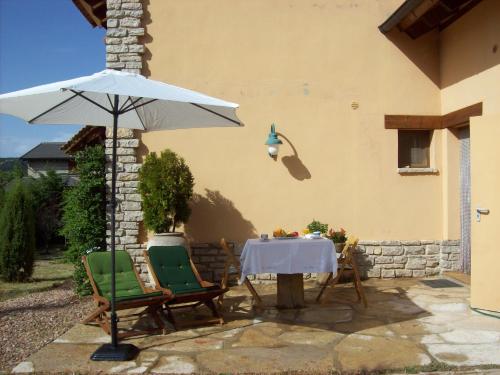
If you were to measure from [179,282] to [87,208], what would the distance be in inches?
102

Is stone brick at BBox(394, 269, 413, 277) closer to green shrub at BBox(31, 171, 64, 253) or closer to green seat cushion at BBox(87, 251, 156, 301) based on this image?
green seat cushion at BBox(87, 251, 156, 301)

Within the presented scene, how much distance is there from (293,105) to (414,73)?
2.06 metres

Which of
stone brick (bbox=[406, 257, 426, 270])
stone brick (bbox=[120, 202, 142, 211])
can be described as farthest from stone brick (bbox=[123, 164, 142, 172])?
stone brick (bbox=[406, 257, 426, 270])

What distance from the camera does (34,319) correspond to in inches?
237

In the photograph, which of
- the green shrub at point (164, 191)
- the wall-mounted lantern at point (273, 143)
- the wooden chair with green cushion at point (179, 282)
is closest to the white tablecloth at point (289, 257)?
the wooden chair with green cushion at point (179, 282)

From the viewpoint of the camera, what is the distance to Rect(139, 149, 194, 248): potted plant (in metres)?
7.20

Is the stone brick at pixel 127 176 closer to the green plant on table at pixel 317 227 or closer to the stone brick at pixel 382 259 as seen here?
the green plant on table at pixel 317 227

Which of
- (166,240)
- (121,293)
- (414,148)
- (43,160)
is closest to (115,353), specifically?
(121,293)

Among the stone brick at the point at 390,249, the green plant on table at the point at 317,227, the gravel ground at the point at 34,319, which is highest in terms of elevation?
the green plant on table at the point at 317,227

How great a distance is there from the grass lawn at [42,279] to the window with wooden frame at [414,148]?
639 centimetres

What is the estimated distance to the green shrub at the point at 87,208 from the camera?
764 cm

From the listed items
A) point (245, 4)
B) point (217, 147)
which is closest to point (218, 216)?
point (217, 147)

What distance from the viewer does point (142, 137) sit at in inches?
316

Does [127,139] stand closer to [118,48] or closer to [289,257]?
[118,48]
